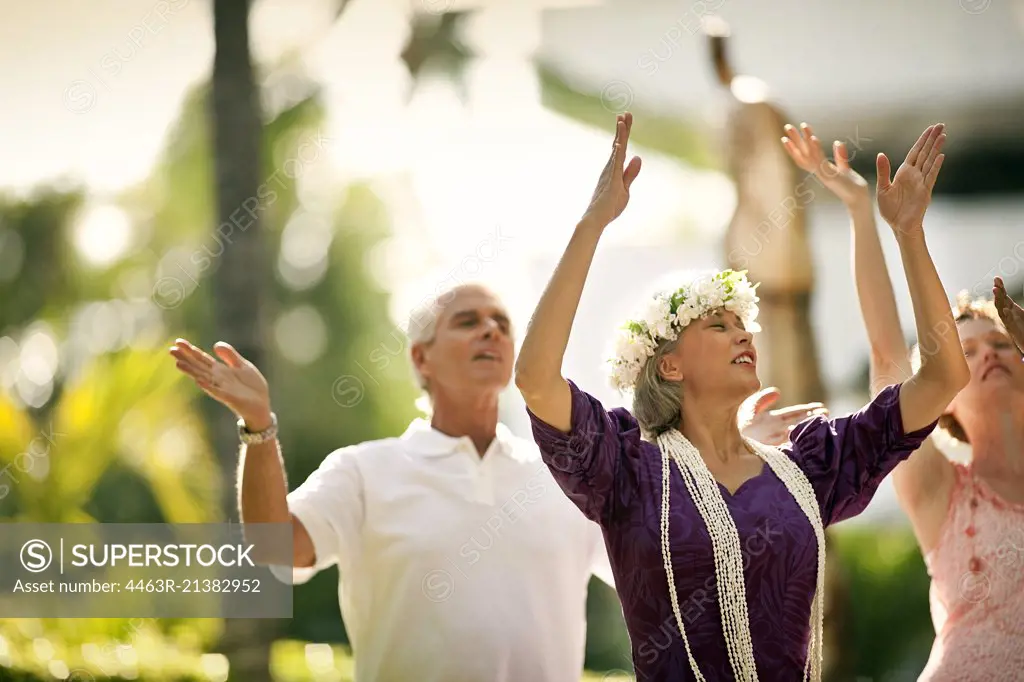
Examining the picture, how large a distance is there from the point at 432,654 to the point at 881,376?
55.2 inches

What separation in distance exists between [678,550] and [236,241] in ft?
9.89

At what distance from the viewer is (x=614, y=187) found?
255 cm

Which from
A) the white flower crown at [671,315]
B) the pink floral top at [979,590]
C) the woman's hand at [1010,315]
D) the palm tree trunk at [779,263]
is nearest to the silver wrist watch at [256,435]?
the white flower crown at [671,315]

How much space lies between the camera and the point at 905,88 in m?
6.97

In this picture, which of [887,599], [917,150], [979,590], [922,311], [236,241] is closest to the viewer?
[922,311]

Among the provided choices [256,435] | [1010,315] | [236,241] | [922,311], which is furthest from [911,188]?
[236,241]

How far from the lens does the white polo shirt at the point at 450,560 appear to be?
3090mm

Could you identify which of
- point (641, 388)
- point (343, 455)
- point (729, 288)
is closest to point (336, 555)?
point (343, 455)

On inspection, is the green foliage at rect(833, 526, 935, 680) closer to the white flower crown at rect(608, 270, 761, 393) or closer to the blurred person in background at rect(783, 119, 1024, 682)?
the blurred person in background at rect(783, 119, 1024, 682)

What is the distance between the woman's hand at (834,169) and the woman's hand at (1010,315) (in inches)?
16.6

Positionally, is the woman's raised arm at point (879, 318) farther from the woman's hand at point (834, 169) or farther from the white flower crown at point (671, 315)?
the white flower crown at point (671, 315)

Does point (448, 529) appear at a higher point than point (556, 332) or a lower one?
lower

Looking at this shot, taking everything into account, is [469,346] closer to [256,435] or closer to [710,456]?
[256,435]

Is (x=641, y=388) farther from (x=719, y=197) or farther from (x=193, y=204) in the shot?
(x=193, y=204)
